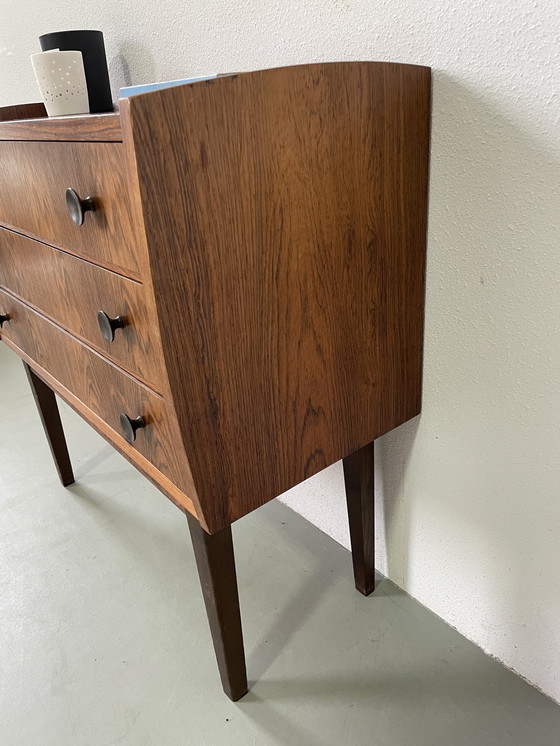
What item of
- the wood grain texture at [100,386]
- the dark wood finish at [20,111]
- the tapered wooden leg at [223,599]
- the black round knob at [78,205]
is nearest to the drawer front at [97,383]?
the wood grain texture at [100,386]

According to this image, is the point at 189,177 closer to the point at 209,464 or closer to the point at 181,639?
the point at 209,464

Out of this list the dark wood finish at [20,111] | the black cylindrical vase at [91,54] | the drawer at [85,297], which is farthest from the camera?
the dark wood finish at [20,111]

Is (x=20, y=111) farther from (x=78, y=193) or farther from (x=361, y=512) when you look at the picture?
(x=361, y=512)

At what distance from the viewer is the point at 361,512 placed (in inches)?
41.3

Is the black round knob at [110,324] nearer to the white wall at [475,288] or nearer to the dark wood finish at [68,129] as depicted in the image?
the dark wood finish at [68,129]

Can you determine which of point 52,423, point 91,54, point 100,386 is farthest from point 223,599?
point 91,54

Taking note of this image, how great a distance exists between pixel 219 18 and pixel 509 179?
0.59m

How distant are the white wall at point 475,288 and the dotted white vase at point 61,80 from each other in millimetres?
226

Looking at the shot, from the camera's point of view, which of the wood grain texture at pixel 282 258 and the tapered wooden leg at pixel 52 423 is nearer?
the wood grain texture at pixel 282 258

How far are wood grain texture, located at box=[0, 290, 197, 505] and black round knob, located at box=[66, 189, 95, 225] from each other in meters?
0.21

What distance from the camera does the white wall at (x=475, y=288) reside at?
0.66 metres

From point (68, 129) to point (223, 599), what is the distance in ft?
2.20

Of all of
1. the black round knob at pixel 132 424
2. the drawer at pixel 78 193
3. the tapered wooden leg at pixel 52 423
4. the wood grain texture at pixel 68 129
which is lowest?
the tapered wooden leg at pixel 52 423

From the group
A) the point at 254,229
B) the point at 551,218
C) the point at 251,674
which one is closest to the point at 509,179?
the point at 551,218
